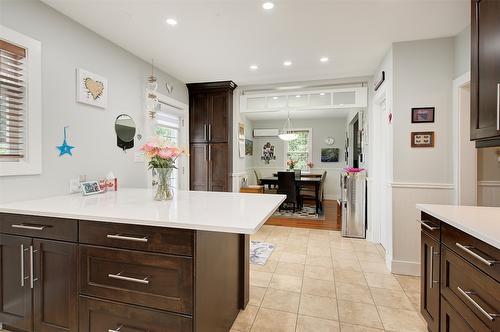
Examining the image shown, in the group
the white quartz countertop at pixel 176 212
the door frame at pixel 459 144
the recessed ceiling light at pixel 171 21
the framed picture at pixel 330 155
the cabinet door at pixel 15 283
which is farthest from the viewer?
the framed picture at pixel 330 155

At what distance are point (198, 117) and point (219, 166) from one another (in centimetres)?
100

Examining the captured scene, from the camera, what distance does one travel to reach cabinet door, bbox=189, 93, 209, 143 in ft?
14.9

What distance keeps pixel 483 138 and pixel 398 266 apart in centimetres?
181

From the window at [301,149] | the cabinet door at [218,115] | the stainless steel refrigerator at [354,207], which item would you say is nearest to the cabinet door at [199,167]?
the cabinet door at [218,115]

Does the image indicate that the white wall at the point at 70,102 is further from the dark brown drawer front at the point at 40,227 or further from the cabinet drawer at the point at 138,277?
the cabinet drawer at the point at 138,277

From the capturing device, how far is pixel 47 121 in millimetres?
2090

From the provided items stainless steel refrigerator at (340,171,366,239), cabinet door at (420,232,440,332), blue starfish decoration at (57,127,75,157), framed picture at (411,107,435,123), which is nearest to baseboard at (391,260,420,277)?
cabinet door at (420,232,440,332)

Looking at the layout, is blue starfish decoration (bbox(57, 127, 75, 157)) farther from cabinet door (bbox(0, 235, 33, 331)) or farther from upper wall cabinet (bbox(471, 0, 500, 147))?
upper wall cabinet (bbox(471, 0, 500, 147))

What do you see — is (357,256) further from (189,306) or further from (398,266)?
(189,306)

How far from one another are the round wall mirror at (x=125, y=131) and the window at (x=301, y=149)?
5658 millimetres

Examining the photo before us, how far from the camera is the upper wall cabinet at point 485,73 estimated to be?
Answer: 1.42 metres

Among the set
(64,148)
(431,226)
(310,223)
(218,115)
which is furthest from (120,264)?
(310,223)

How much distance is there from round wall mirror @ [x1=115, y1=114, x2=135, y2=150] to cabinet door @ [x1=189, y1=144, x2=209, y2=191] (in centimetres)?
159

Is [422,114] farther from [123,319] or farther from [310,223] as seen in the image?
[123,319]
